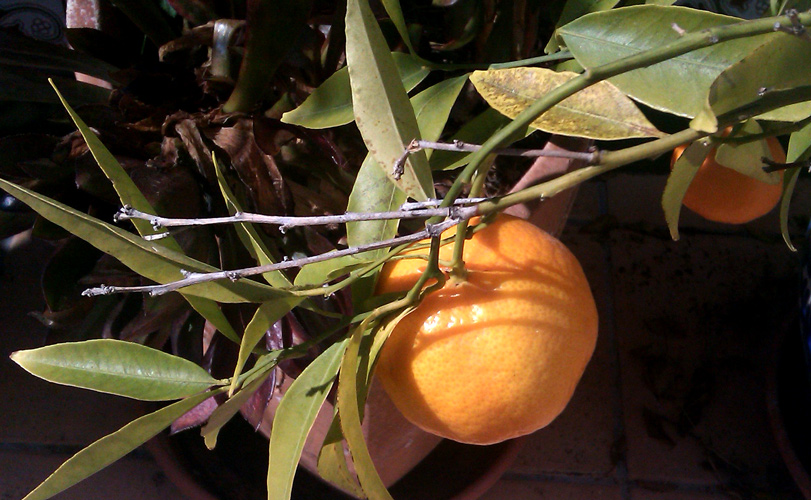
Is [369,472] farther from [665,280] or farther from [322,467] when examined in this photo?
[665,280]

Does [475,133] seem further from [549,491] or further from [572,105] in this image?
[549,491]

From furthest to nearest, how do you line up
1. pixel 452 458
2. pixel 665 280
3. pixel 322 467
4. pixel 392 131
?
1. pixel 665 280
2. pixel 452 458
3. pixel 322 467
4. pixel 392 131

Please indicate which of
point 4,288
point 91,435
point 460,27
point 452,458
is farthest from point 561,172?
point 4,288

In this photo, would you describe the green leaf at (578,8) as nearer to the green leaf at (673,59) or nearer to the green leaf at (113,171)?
the green leaf at (673,59)

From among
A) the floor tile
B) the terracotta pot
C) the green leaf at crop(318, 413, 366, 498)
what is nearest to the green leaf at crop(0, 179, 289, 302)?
the green leaf at crop(318, 413, 366, 498)

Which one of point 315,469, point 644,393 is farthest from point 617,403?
point 315,469

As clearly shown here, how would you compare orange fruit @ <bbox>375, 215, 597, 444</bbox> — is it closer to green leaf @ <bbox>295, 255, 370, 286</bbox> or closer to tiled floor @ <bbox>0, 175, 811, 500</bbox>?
green leaf @ <bbox>295, 255, 370, 286</bbox>
